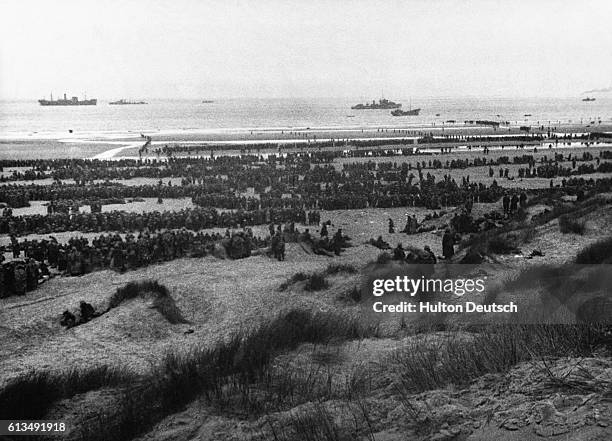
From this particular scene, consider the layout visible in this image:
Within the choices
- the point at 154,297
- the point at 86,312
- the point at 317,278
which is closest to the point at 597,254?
the point at 317,278

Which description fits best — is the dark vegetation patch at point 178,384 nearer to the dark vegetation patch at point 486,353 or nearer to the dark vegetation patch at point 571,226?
the dark vegetation patch at point 486,353

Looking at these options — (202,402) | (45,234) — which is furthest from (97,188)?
(202,402)

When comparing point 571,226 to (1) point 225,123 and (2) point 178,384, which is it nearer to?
(2) point 178,384

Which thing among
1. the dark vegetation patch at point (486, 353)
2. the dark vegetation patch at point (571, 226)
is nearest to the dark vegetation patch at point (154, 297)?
the dark vegetation patch at point (486, 353)

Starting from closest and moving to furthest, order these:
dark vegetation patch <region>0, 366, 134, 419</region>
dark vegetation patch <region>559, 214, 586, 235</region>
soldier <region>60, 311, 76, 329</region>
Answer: dark vegetation patch <region>0, 366, 134, 419</region>, soldier <region>60, 311, 76, 329</region>, dark vegetation patch <region>559, 214, 586, 235</region>

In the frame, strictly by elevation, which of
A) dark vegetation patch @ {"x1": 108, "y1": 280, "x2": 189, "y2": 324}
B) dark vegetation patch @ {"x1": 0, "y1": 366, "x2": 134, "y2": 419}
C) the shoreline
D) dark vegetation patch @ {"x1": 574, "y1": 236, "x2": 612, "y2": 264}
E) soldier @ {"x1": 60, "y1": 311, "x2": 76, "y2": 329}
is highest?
the shoreline

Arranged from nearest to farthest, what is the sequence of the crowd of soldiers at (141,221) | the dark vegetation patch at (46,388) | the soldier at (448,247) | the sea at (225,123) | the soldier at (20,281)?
the dark vegetation patch at (46,388), the soldier at (20,281), the soldier at (448,247), the crowd of soldiers at (141,221), the sea at (225,123)

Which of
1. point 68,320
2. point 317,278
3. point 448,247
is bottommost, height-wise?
point 68,320

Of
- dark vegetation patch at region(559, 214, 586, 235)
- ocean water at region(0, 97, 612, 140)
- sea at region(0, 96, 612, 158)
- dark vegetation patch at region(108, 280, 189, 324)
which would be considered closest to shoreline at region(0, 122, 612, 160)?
sea at region(0, 96, 612, 158)

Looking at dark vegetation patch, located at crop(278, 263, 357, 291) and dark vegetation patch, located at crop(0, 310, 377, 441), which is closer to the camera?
dark vegetation patch, located at crop(0, 310, 377, 441)

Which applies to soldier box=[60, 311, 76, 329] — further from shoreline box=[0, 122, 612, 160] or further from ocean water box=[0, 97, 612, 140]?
ocean water box=[0, 97, 612, 140]

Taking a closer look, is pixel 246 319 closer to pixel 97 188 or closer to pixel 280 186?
pixel 280 186
